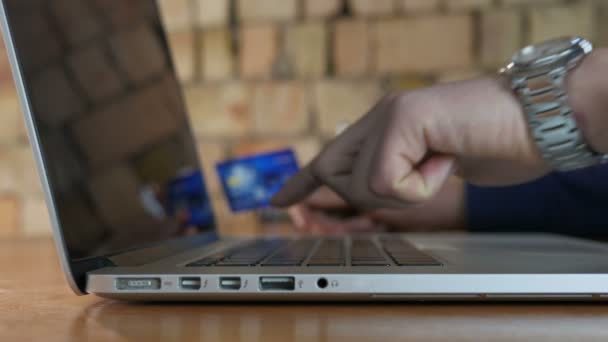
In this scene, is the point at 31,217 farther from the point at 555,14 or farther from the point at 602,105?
the point at 602,105

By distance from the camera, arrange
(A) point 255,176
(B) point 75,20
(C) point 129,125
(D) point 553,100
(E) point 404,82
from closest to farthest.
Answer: (D) point 553,100 → (B) point 75,20 → (C) point 129,125 → (A) point 255,176 → (E) point 404,82

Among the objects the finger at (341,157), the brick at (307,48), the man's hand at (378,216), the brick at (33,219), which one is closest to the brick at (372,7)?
the brick at (307,48)

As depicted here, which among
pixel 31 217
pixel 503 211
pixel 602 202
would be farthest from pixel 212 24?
pixel 602 202

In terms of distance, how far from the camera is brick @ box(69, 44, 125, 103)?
1.89ft

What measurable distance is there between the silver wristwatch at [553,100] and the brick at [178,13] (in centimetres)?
151

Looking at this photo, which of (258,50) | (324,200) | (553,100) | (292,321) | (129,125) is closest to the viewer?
(292,321)

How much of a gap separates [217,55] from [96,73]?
125 cm

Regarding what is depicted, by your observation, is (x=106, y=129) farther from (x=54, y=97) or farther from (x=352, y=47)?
(x=352, y=47)

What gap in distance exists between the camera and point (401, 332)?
0.36m

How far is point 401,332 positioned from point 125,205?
397 millimetres

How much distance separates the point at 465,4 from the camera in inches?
65.9

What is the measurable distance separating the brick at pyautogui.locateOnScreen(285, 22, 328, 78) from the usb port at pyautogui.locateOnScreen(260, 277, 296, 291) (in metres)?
1.41

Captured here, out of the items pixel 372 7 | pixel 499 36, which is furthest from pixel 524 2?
pixel 372 7

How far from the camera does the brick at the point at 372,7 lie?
5.63 ft
